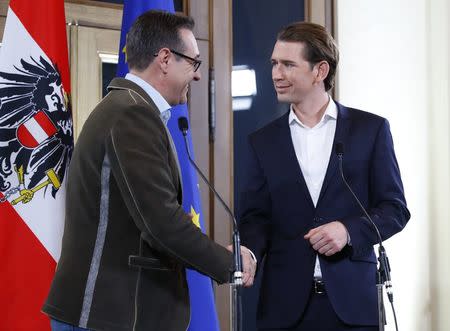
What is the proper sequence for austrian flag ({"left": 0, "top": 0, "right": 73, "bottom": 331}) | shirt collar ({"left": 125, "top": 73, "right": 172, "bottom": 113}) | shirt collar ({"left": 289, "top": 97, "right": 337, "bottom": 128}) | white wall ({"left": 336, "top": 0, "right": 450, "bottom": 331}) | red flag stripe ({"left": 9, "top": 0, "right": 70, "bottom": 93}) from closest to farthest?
shirt collar ({"left": 125, "top": 73, "right": 172, "bottom": 113}) < shirt collar ({"left": 289, "top": 97, "right": 337, "bottom": 128}) < austrian flag ({"left": 0, "top": 0, "right": 73, "bottom": 331}) < red flag stripe ({"left": 9, "top": 0, "right": 70, "bottom": 93}) < white wall ({"left": 336, "top": 0, "right": 450, "bottom": 331})

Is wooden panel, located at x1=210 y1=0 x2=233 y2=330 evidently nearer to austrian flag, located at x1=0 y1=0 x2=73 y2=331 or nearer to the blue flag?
the blue flag

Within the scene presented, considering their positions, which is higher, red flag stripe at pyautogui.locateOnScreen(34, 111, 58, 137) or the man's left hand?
red flag stripe at pyautogui.locateOnScreen(34, 111, 58, 137)

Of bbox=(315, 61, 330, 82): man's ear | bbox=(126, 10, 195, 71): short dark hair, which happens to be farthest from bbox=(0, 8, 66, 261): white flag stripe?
bbox=(315, 61, 330, 82): man's ear

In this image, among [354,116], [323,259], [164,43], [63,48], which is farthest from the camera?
[63,48]

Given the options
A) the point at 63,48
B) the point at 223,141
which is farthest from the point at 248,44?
the point at 63,48

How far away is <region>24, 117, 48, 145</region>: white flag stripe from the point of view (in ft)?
9.41

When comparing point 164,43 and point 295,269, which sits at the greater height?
point 164,43

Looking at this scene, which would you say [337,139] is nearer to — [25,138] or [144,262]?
[144,262]

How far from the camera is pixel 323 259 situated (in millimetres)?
2496

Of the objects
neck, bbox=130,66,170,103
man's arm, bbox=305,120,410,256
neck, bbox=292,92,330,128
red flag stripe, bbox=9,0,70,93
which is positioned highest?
red flag stripe, bbox=9,0,70,93

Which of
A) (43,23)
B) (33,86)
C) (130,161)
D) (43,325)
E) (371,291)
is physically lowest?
(43,325)

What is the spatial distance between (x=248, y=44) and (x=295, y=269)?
1.82 meters

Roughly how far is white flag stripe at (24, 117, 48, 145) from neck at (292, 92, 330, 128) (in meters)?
0.94

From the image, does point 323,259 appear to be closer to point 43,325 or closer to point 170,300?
point 170,300
